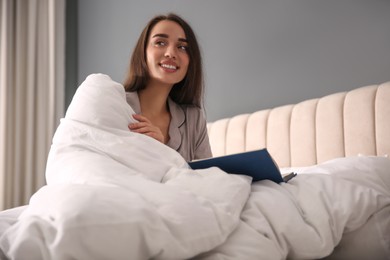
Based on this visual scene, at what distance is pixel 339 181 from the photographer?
1021 mm

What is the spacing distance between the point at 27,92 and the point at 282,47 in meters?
2.39

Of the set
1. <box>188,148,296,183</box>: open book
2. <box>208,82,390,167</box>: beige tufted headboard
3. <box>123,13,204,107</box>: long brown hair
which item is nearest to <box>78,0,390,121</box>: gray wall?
<box>208,82,390,167</box>: beige tufted headboard

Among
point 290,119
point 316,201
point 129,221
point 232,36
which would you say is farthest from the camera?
point 232,36

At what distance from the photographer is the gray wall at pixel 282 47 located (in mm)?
2074

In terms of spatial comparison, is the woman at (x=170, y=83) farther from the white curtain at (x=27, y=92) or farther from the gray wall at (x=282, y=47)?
the white curtain at (x=27, y=92)

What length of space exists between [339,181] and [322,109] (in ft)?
3.43

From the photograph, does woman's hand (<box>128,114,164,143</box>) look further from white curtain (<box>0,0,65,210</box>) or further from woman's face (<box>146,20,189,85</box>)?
white curtain (<box>0,0,65,210</box>)

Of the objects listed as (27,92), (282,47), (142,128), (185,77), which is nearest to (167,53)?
(185,77)

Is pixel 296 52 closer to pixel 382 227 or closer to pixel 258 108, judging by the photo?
pixel 258 108

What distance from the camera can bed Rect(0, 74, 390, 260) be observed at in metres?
0.63

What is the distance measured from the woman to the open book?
1.88 ft

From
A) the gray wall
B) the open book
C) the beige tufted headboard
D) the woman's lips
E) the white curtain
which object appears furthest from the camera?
the white curtain

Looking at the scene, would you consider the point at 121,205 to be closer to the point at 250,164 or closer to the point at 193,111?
the point at 250,164

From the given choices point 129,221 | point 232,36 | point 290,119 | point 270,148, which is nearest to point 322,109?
point 290,119
